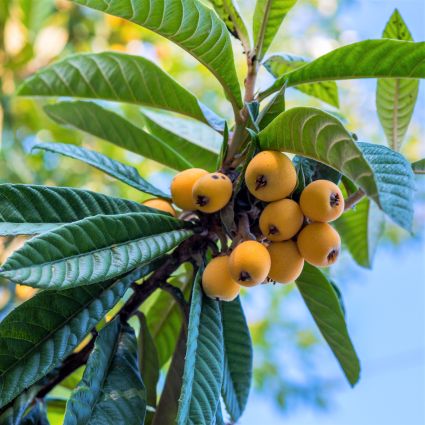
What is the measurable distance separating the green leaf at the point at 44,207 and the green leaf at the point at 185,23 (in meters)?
0.24

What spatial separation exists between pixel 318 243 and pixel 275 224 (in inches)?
2.3

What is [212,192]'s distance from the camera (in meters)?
0.82

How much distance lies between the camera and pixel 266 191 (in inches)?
30.6

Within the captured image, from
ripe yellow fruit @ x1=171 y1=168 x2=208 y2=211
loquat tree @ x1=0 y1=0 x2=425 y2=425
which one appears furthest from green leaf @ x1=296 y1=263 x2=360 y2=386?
ripe yellow fruit @ x1=171 y1=168 x2=208 y2=211

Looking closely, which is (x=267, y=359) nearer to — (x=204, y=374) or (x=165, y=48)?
(x=165, y=48)

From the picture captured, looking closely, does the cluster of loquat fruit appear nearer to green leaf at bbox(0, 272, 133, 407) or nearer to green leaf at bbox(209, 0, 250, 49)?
green leaf at bbox(0, 272, 133, 407)

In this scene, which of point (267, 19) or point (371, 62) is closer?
point (371, 62)

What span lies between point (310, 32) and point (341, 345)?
2.75m

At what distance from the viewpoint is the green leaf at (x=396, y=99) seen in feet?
3.41

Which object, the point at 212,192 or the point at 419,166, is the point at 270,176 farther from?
the point at 419,166

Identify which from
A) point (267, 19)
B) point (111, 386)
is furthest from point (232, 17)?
point (111, 386)

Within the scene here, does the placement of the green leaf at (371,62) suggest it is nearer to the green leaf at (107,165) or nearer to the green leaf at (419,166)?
the green leaf at (419,166)


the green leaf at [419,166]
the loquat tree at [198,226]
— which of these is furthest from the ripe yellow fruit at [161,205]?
the green leaf at [419,166]

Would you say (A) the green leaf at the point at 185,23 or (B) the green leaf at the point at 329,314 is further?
(B) the green leaf at the point at 329,314
